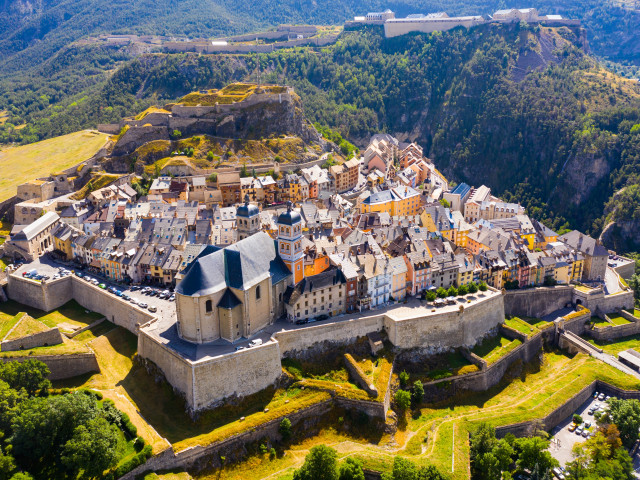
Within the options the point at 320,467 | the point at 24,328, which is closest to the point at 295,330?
the point at 320,467

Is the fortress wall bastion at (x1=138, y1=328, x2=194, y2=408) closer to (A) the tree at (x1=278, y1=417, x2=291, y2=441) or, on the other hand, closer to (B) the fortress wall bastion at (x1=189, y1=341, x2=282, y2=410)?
(B) the fortress wall bastion at (x1=189, y1=341, x2=282, y2=410)

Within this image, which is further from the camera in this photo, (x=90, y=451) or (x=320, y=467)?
(x=320, y=467)

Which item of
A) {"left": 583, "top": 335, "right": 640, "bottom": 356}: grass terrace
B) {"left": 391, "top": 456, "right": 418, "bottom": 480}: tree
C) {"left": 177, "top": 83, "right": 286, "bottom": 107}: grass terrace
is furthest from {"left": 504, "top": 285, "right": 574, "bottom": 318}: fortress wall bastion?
{"left": 177, "top": 83, "right": 286, "bottom": 107}: grass terrace

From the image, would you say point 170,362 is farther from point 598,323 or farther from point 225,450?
point 598,323

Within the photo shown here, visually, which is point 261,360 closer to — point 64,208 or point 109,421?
point 109,421

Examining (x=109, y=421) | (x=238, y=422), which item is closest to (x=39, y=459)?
(x=109, y=421)

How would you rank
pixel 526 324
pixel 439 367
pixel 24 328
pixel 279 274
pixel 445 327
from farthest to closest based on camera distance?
pixel 526 324 → pixel 445 327 → pixel 439 367 → pixel 279 274 → pixel 24 328
